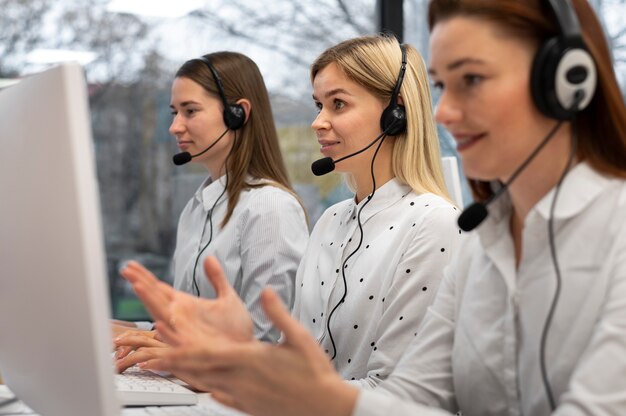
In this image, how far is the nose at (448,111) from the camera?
107cm

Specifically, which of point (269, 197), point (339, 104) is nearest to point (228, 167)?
point (269, 197)

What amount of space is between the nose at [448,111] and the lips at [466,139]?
0.08 ft

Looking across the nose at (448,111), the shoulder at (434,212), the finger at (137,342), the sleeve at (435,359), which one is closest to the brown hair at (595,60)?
the nose at (448,111)

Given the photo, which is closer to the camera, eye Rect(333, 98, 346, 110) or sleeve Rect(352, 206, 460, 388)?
sleeve Rect(352, 206, 460, 388)

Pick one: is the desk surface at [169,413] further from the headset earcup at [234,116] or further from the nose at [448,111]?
the headset earcup at [234,116]

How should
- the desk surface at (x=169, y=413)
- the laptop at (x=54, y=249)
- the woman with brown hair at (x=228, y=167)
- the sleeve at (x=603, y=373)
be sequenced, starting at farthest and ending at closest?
the woman with brown hair at (x=228, y=167) → the desk surface at (x=169, y=413) → the sleeve at (x=603, y=373) → the laptop at (x=54, y=249)

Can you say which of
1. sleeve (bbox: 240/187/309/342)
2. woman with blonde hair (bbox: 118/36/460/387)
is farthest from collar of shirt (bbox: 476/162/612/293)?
sleeve (bbox: 240/187/309/342)

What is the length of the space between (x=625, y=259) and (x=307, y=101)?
8.01 ft

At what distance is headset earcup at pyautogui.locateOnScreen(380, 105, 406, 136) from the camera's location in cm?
173

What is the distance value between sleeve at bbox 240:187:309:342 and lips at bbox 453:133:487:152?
1020mm

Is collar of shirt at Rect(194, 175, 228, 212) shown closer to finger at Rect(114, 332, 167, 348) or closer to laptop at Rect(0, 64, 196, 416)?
finger at Rect(114, 332, 167, 348)

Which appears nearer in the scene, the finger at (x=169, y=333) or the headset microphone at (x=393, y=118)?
the finger at (x=169, y=333)

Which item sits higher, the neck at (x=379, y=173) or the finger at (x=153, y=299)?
the neck at (x=379, y=173)

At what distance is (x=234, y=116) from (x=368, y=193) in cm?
70
